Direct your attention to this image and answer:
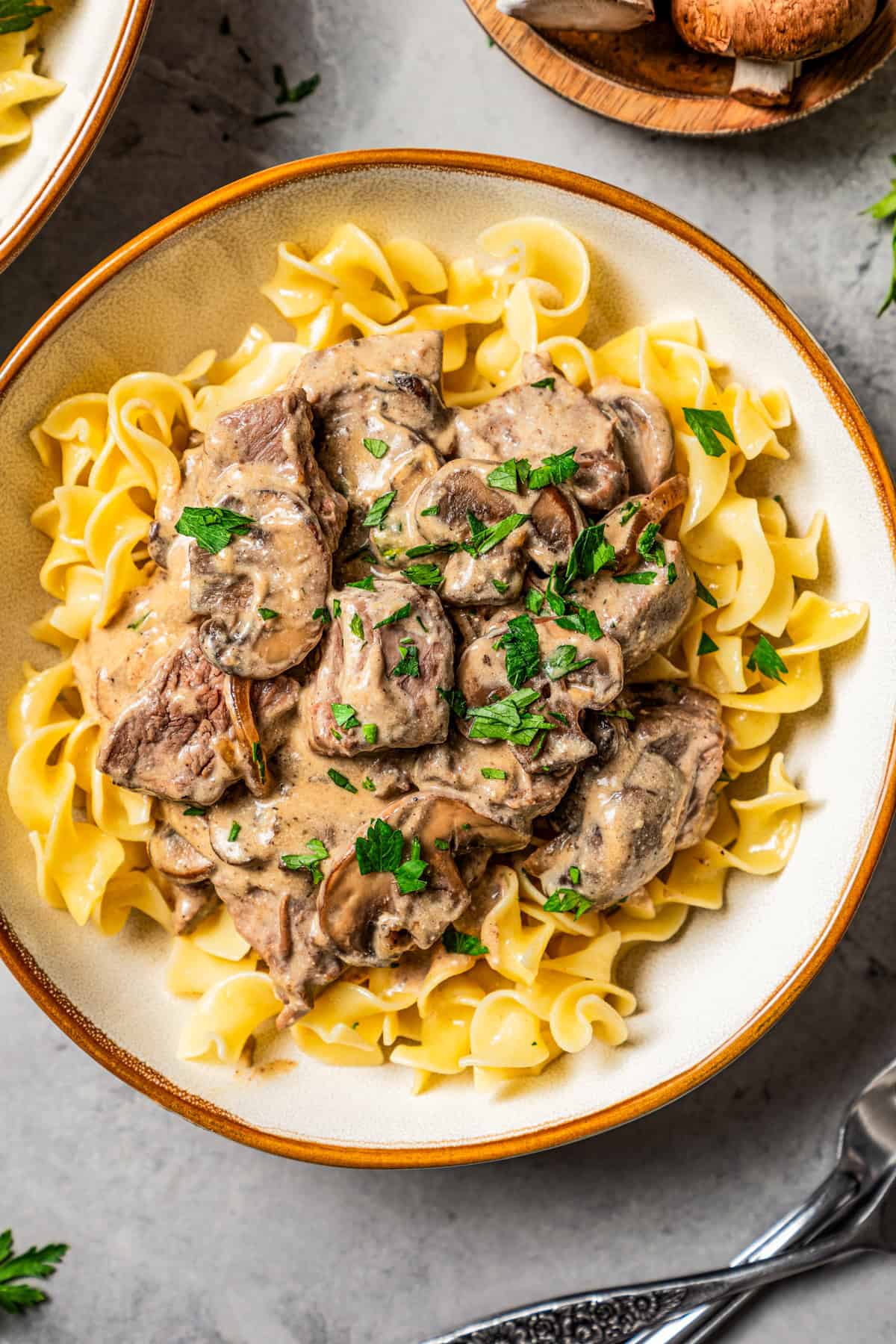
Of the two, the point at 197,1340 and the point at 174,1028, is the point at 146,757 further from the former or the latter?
the point at 197,1340

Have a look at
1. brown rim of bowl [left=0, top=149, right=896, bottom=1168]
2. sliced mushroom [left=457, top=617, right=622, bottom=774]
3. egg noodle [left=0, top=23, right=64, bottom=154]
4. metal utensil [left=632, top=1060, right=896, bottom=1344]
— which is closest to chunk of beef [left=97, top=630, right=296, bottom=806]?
sliced mushroom [left=457, top=617, right=622, bottom=774]

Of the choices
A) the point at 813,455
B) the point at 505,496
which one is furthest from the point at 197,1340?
the point at 813,455

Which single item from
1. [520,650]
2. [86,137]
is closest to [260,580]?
[520,650]

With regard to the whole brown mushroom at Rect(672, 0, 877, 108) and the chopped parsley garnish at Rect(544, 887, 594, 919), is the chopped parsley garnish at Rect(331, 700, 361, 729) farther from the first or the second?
the whole brown mushroom at Rect(672, 0, 877, 108)

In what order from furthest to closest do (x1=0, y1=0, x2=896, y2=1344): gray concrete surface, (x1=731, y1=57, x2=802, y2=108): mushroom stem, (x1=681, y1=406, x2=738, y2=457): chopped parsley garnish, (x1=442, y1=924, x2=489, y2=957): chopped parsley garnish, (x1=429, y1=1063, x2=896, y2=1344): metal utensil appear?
(x1=0, y1=0, x2=896, y2=1344): gray concrete surface < (x1=429, y1=1063, x2=896, y2=1344): metal utensil < (x1=731, y1=57, x2=802, y2=108): mushroom stem < (x1=442, y1=924, x2=489, y2=957): chopped parsley garnish < (x1=681, y1=406, x2=738, y2=457): chopped parsley garnish

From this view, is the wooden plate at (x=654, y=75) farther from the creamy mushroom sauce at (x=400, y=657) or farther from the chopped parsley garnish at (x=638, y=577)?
the chopped parsley garnish at (x=638, y=577)

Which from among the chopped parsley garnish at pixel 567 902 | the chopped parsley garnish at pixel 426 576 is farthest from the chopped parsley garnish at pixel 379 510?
the chopped parsley garnish at pixel 567 902
